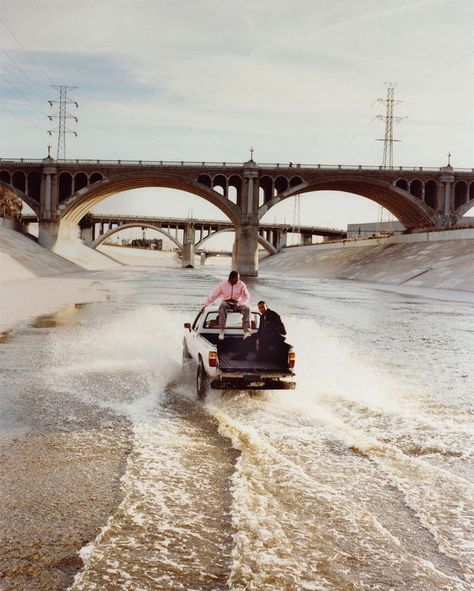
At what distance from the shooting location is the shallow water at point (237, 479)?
3.79 m

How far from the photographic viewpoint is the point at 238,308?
9898 millimetres

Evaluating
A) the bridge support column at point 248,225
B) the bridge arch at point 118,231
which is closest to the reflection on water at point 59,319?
the bridge support column at point 248,225

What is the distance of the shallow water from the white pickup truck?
294mm

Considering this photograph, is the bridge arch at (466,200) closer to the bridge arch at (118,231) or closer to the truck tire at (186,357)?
the bridge arch at (118,231)

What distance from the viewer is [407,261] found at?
5903 centimetres

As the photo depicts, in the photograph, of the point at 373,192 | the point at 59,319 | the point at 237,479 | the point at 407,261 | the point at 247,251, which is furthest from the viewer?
the point at 373,192

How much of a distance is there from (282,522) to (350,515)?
548 millimetres

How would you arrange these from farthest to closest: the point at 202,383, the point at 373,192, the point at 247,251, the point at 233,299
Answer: the point at 373,192 → the point at 247,251 → the point at 233,299 → the point at 202,383

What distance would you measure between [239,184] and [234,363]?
240 ft

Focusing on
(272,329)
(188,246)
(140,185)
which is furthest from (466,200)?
(272,329)

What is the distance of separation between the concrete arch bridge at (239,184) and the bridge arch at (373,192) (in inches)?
5.2

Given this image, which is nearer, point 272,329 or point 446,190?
point 272,329

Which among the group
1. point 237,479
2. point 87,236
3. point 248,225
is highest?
point 248,225

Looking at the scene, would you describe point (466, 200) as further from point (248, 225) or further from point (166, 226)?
point (166, 226)
